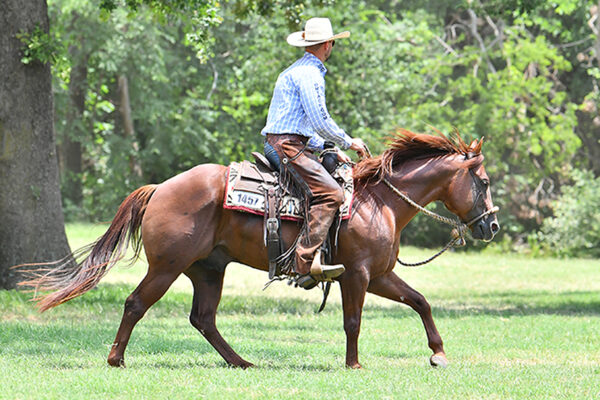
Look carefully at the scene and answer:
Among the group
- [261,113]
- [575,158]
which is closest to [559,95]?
[575,158]

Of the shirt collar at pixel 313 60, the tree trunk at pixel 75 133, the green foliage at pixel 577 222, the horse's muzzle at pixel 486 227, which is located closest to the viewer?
the shirt collar at pixel 313 60

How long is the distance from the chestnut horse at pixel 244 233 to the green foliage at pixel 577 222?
1933cm

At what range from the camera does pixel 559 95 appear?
100ft

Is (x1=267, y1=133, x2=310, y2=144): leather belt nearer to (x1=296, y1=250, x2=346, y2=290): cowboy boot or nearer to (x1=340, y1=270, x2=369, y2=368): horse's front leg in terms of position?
(x1=296, y1=250, x2=346, y2=290): cowboy boot

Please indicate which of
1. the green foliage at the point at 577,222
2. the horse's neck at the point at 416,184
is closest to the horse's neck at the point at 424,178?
the horse's neck at the point at 416,184

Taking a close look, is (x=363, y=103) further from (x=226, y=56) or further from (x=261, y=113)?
(x=226, y=56)

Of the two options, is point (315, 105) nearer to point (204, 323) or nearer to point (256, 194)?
point (256, 194)

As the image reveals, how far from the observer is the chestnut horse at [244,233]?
8.27m

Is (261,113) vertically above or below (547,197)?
above

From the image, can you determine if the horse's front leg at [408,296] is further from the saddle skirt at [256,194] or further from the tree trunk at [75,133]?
the tree trunk at [75,133]

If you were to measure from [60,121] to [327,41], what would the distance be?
25195mm

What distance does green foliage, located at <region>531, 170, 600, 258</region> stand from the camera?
27266mm

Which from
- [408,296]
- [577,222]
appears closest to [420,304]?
[408,296]

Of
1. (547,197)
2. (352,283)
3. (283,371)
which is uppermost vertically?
(352,283)
